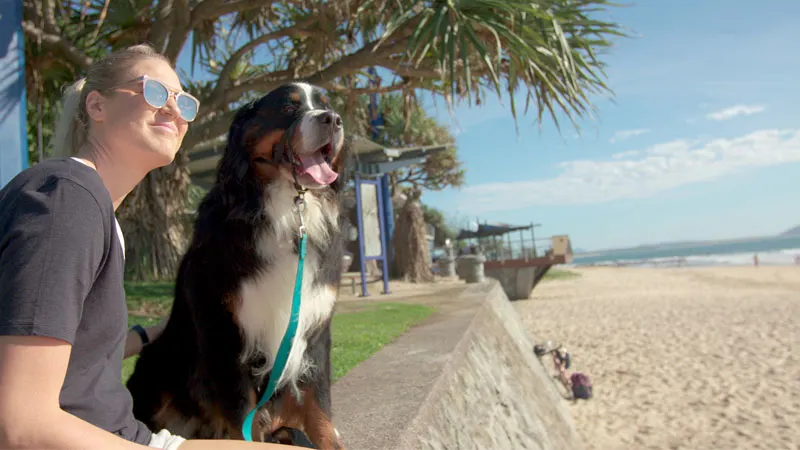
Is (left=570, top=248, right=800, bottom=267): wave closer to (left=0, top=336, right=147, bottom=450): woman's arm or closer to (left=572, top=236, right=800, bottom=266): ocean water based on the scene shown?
(left=572, top=236, right=800, bottom=266): ocean water

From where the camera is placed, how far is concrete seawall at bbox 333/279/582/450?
2334mm

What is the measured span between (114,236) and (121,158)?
0.82ft

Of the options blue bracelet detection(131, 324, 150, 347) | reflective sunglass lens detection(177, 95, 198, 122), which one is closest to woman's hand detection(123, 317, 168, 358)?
blue bracelet detection(131, 324, 150, 347)

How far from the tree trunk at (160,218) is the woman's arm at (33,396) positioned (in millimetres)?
5621

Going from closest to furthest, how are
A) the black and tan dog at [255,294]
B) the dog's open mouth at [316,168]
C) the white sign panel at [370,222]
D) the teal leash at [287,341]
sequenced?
1. the teal leash at [287,341]
2. the black and tan dog at [255,294]
3. the dog's open mouth at [316,168]
4. the white sign panel at [370,222]

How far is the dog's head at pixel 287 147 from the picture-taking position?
6.78 feet

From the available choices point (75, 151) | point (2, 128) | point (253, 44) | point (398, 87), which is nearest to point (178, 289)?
point (75, 151)

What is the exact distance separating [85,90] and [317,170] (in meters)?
0.97

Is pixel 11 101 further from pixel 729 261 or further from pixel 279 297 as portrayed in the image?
pixel 729 261

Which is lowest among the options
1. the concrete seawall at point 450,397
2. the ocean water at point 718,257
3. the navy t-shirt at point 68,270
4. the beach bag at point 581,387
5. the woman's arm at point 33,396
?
the ocean water at point 718,257

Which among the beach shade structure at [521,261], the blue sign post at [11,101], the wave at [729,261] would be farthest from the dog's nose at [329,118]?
the wave at [729,261]

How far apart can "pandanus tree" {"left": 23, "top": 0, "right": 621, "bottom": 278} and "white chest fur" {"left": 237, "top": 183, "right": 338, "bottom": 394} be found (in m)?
4.31

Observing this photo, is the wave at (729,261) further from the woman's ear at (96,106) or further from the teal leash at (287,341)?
the woman's ear at (96,106)

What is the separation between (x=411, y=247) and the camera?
14.2 m
